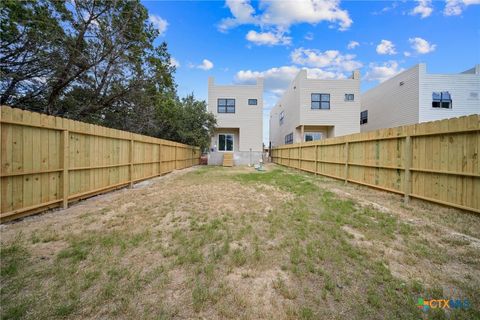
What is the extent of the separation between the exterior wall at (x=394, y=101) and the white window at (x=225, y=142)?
11045 mm

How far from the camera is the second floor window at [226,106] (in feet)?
61.0

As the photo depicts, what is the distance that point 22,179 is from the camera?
11.5 ft

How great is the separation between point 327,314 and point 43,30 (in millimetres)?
11575

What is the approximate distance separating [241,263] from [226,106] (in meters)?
17.4

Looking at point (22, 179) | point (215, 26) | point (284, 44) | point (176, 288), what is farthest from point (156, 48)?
point (176, 288)

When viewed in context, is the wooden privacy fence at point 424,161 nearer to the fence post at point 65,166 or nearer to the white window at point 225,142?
the fence post at point 65,166

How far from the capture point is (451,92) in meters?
14.6

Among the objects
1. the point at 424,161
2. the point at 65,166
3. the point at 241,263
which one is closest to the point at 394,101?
the point at 424,161

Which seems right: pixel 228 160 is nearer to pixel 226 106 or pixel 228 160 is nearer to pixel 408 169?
pixel 226 106

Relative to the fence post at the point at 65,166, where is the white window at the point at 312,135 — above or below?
above

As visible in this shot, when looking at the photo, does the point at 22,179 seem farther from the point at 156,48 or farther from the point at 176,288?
the point at 156,48

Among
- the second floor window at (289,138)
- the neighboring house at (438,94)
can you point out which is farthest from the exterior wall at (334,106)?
the neighboring house at (438,94)

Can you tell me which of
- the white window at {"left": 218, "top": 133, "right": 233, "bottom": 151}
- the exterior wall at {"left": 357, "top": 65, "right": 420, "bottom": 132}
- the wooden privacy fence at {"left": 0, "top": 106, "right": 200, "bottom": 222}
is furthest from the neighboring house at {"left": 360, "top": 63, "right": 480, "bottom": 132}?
the wooden privacy fence at {"left": 0, "top": 106, "right": 200, "bottom": 222}

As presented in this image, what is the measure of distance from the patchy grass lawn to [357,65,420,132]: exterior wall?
49.0 ft
